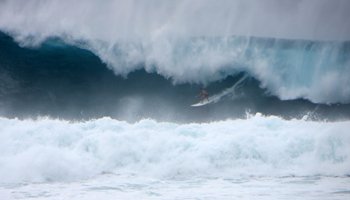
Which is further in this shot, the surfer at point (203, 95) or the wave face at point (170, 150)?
the surfer at point (203, 95)

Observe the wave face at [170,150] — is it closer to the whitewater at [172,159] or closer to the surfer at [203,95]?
the whitewater at [172,159]

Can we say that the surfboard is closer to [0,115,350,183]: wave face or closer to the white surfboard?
the white surfboard

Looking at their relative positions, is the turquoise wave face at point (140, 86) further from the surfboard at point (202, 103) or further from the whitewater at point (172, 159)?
the whitewater at point (172, 159)

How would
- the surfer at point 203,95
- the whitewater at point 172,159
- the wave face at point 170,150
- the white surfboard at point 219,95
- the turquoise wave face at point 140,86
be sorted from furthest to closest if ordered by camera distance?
the surfer at point 203,95, the white surfboard at point 219,95, the turquoise wave face at point 140,86, the wave face at point 170,150, the whitewater at point 172,159

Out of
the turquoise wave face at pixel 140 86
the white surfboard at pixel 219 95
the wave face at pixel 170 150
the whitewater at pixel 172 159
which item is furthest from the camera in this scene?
the white surfboard at pixel 219 95

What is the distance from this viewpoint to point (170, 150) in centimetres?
927

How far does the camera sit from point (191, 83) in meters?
13.9

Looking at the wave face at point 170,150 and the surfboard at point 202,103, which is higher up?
the surfboard at point 202,103

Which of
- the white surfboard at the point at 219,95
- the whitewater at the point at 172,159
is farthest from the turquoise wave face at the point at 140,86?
the whitewater at the point at 172,159

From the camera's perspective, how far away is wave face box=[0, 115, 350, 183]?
28.1 feet

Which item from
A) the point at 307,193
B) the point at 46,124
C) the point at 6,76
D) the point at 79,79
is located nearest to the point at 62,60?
the point at 79,79

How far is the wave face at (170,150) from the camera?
856 centimetres

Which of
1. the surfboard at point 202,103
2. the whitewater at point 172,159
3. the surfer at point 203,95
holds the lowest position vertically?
the whitewater at point 172,159

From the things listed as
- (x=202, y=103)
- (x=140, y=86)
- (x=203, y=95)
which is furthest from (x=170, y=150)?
(x=140, y=86)
